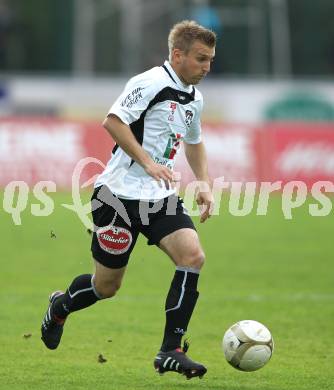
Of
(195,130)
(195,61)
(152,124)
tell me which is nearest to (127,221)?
(152,124)

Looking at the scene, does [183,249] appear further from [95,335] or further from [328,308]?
[328,308]

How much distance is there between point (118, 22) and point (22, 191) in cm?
796

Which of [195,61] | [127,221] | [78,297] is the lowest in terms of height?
[78,297]

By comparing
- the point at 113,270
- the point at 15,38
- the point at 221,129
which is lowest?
the point at 113,270

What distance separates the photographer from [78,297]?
25.2ft

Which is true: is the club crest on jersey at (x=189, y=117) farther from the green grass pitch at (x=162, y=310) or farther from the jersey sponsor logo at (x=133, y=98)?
the green grass pitch at (x=162, y=310)

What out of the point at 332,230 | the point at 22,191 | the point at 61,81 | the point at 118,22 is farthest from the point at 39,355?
the point at 118,22

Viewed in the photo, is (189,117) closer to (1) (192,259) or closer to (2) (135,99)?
(2) (135,99)

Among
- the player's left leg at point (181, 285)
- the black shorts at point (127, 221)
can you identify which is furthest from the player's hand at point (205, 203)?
the player's left leg at point (181, 285)

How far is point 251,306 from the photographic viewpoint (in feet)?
34.7

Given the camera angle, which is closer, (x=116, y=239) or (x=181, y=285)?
(x=181, y=285)

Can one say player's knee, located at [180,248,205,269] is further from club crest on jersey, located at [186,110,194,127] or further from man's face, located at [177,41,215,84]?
man's face, located at [177,41,215,84]

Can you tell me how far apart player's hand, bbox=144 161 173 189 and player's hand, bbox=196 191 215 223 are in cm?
63

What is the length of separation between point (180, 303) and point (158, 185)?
2.66 ft
